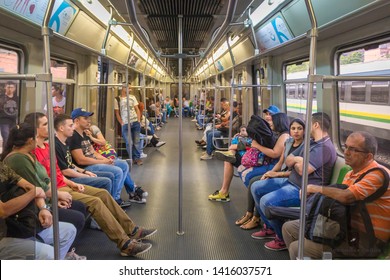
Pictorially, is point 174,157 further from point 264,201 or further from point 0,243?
point 0,243

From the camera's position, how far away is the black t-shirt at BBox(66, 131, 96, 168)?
3.88 metres

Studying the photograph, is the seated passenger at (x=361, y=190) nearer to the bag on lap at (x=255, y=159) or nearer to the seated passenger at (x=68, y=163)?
the bag on lap at (x=255, y=159)

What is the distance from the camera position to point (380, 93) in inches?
106

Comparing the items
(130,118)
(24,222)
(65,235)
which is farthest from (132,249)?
(130,118)

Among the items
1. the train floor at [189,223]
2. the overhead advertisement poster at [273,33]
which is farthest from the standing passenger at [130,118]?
the overhead advertisement poster at [273,33]

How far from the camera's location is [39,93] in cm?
182

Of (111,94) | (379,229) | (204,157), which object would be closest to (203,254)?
(379,229)

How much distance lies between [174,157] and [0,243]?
6.12 metres

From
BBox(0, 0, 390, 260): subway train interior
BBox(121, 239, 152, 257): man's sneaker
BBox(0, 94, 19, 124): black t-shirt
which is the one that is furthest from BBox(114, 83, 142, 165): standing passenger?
BBox(0, 94, 19, 124): black t-shirt

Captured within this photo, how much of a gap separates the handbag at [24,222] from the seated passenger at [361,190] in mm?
1572

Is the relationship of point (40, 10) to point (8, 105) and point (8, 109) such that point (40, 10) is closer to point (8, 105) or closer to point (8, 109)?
point (8, 109)

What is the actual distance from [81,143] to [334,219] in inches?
114

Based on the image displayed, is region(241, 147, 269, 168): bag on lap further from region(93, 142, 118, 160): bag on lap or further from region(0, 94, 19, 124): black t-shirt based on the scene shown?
region(0, 94, 19, 124): black t-shirt

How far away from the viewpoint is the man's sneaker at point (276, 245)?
325 centimetres
